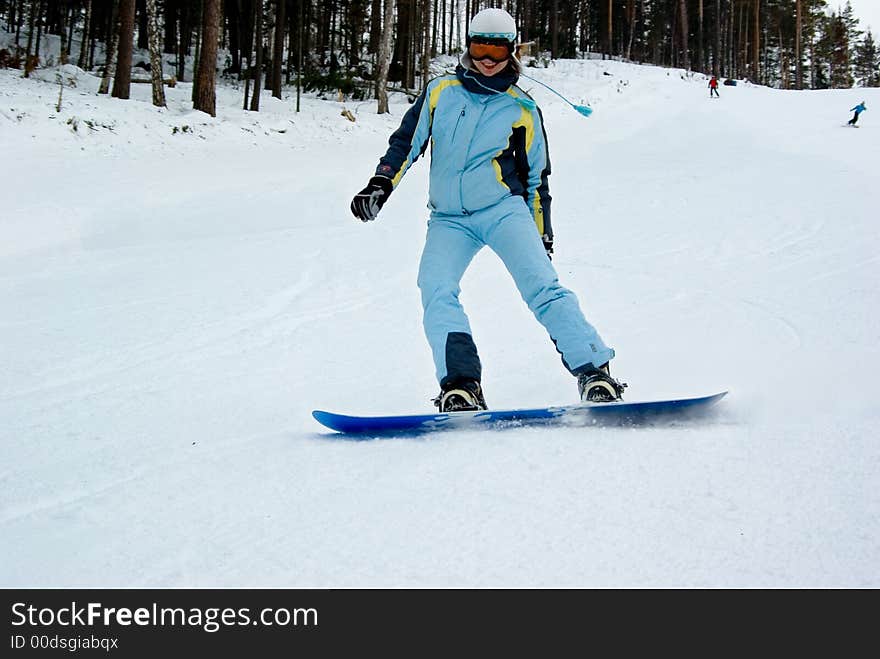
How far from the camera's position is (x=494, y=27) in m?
3.25

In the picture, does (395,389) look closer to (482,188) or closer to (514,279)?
(514,279)

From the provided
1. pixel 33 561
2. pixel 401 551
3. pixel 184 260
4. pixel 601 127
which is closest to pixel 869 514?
pixel 401 551

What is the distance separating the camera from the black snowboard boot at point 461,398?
2967mm

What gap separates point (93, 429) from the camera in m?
3.17

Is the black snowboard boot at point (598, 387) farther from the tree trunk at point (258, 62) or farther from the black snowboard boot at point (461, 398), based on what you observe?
the tree trunk at point (258, 62)

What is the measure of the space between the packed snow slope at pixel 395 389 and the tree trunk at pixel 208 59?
4665mm

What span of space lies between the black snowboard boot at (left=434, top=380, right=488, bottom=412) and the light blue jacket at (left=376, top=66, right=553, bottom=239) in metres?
0.83

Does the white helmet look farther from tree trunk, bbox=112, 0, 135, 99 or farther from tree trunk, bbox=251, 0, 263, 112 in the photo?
tree trunk, bbox=251, 0, 263, 112

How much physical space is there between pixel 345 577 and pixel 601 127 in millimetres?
20294

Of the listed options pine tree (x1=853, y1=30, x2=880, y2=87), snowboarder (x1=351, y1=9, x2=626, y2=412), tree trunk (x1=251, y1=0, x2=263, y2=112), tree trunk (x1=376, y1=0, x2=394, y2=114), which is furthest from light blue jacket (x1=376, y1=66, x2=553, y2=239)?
pine tree (x1=853, y1=30, x2=880, y2=87)

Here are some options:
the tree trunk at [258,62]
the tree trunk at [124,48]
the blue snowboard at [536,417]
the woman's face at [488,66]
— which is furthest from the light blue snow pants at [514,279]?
the tree trunk at [258,62]

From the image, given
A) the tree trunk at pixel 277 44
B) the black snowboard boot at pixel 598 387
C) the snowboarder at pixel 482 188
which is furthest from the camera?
the tree trunk at pixel 277 44

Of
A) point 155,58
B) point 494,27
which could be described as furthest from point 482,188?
point 155,58
